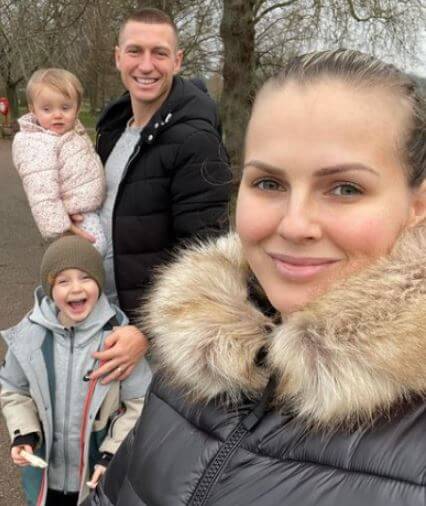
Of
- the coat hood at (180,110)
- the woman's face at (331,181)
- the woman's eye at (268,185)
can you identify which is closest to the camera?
the woman's face at (331,181)

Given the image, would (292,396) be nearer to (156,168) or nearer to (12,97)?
(156,168)

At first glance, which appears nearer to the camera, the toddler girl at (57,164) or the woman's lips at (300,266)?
the woman's lips at (300,266)

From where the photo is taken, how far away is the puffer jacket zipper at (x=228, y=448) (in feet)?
3.92

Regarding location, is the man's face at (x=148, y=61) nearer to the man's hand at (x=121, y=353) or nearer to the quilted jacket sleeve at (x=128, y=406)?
the man's hand at (x=121, y=353)

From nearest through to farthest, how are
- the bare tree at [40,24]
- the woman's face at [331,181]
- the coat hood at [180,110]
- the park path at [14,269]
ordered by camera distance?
the woman's face at [331,181], the coat hood at [180,110], the park path at [14,269], the bare tree at [40,24]

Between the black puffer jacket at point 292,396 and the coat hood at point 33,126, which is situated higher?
the coat hood at point 33,126

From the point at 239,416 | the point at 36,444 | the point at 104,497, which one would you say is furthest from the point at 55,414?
the point at 239,416

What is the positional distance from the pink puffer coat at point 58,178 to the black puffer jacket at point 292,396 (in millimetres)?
1300

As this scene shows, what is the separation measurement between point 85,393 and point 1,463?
139 cm

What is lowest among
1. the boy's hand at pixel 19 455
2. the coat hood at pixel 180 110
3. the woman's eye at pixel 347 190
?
the boy's hand at pixel 19 455

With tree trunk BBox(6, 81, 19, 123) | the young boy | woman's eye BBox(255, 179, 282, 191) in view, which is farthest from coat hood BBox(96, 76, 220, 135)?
tree trunk BBox(6, 81, 19, 123)

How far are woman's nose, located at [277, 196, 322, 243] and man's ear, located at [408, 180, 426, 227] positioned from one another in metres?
0.20

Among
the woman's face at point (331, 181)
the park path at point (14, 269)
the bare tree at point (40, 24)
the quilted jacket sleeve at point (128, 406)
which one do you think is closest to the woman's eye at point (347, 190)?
the woman's face at point (331, 181)

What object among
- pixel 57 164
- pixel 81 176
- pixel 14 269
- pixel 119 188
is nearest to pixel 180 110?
pixel 119 188
